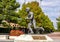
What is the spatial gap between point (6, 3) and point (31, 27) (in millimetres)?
23845

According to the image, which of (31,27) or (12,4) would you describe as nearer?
(31,27)

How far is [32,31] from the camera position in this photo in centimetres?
1958

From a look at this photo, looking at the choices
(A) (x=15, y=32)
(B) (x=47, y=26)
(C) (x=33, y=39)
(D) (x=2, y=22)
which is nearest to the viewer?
(C) (x=33, y=39)

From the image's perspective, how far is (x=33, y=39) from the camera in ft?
43.1

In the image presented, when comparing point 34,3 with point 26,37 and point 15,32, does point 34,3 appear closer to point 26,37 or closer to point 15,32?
point 15,32

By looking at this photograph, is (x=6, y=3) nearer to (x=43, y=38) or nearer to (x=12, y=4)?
(x=12, y=4)

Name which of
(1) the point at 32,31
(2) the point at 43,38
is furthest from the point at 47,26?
(2) the point at 43,38

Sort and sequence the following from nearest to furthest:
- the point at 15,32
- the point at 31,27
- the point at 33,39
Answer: the point at 33,39
the point at 31,27
the point at 15,32

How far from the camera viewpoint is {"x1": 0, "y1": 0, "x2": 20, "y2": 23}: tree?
1598 inches

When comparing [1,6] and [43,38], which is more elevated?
[1,6]

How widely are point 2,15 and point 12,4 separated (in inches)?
123

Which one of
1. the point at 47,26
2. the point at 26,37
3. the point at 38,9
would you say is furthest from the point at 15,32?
the point at 47,26

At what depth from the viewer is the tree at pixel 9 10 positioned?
40.6m

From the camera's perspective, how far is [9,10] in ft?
133
